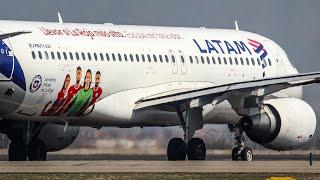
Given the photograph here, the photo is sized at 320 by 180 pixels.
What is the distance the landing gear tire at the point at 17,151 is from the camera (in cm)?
4800

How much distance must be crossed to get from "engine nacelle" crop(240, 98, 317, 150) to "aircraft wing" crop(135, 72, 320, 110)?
104 cm

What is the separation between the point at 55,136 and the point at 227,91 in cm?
787

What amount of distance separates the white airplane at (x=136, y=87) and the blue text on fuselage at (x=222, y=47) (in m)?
0.05

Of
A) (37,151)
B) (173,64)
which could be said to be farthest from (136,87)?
(37,151)

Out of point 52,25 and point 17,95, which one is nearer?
point 17,95

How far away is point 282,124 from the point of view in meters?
47.0

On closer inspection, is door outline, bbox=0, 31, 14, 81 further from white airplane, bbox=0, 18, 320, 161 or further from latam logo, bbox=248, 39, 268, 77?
latam logo, bbox=248, 39, 268, 77

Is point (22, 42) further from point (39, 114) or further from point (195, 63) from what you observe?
point (195, 63)

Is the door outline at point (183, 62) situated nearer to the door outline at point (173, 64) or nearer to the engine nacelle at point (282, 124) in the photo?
the door outline at point (173, 64)

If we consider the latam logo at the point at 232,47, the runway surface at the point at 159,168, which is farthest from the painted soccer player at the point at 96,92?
the latam logo at the point at 232,47

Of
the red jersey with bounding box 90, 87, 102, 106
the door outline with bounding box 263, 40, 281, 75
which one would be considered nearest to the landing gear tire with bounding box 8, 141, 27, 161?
the red jersey with bounding box 90, 87, 102, 106

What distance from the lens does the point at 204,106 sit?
4900 centimetres

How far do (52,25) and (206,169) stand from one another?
1102 centimetres

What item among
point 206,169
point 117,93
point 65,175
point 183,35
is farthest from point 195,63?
point 65,175
